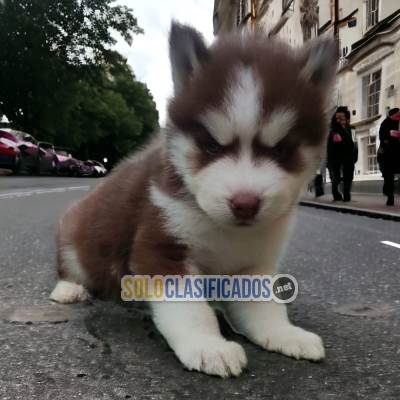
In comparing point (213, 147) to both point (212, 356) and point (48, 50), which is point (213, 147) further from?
point (48, 50)

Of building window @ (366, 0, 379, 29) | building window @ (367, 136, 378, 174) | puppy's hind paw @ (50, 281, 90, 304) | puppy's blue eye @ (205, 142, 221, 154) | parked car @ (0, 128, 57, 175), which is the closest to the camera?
puppy's blue eye @ (205, 142, 221, 154)

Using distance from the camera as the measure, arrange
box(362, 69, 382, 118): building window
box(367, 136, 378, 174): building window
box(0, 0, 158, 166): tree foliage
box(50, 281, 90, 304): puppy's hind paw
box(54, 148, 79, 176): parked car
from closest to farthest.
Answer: box(50, 281, 90, 304): puppy's hind paw < box(367, 136, 378, 174): building window < box(362, 69, 382, 118): building window < box(54, 148, 79, 176): parked car < box(0, 0, 158, 166): tree foliage

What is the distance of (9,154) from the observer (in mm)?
23125

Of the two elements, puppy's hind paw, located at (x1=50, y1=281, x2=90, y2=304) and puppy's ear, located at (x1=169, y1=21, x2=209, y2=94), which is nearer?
puppy's ear, located at (x1=169, y1=21, x2=209, y2=94)

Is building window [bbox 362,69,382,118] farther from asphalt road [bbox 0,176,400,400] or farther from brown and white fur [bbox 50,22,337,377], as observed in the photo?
brown and white fur [bbox 50,22,337,377]

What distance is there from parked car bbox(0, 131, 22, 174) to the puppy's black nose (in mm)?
21074

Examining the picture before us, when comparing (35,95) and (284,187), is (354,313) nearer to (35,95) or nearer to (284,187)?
(284,187)

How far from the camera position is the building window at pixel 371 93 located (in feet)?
74.6

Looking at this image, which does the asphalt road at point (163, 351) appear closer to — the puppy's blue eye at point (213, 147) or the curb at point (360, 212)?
the puppy's blue eye at point (213, 147)

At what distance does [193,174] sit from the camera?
7.41 feet

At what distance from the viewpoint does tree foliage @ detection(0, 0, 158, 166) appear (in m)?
36.3

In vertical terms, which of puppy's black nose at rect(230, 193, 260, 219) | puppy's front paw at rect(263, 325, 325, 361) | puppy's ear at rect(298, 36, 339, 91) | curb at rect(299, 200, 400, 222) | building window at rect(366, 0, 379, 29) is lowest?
curb at rect(299, 200, 400, 222)

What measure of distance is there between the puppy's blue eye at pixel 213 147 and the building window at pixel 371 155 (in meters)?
20.7

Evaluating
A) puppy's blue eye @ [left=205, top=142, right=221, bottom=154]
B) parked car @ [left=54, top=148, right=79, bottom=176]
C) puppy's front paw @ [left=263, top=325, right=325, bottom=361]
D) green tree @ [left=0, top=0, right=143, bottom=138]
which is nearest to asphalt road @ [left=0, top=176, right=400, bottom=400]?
puppy's front paw @ [left=263, top=325, right=325, bottom=361]
